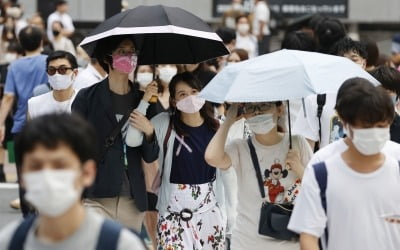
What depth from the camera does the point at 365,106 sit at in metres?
4.68

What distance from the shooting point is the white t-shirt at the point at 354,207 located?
4766 mm

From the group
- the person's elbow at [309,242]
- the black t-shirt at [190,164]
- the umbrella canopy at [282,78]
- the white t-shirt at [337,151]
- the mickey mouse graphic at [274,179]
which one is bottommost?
the black t-shirt at [190,164]

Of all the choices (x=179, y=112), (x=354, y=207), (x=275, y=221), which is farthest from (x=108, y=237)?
(x=179, y=112)

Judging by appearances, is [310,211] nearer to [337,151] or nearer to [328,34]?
[337,151]

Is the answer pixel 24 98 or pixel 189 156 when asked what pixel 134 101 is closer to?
pixel 189 156

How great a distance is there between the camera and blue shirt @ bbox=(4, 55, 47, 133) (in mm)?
10438

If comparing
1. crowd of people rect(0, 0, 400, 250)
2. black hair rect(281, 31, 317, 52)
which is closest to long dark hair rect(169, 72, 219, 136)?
crowd of people rect(0, 0, 400, 250)

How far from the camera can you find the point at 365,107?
15.4ft

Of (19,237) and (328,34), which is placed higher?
(19,237)

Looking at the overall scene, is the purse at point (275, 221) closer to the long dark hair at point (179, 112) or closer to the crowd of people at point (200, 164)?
the crowd of people at point (200, 164)

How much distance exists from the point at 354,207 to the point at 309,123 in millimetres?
2294

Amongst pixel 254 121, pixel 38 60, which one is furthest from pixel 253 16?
pixel 254 121

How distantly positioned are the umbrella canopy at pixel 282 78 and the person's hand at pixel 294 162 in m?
0.34

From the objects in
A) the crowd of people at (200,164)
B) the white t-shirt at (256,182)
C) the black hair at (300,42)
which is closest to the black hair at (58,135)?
the crowd of people at (200,164)
